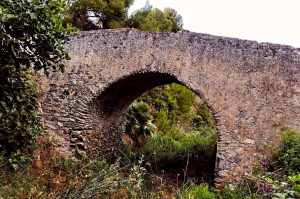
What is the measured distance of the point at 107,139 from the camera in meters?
10.1

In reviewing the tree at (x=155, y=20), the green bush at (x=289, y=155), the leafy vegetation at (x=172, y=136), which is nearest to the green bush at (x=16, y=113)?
the leafy vegetation at (x=172, y=136)

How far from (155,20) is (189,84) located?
979cm

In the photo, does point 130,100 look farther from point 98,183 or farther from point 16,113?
point 98,183

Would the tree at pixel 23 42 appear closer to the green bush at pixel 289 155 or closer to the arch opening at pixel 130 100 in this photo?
the arch opening at pixel 130 100

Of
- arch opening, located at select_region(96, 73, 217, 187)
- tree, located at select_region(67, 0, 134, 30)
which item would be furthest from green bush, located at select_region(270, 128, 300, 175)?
tree, located at select_region(67, 0, 134, 30)

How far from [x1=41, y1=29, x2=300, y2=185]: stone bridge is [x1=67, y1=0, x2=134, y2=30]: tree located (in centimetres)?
667

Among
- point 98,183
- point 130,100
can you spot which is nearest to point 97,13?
point 130,100

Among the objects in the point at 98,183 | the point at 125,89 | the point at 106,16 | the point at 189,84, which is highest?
the point at 106,16

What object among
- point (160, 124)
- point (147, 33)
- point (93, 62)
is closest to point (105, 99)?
point (93, 62)

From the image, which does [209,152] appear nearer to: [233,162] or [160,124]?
[233,162]

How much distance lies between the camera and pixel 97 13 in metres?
15.9

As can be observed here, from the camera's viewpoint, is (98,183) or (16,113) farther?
(16,113)

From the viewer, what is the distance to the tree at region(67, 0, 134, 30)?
15.6m

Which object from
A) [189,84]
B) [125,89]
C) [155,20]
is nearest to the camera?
[189,84]
